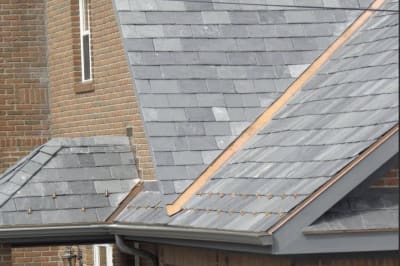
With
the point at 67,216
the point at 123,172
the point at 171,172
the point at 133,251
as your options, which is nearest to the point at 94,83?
the point at 123,172

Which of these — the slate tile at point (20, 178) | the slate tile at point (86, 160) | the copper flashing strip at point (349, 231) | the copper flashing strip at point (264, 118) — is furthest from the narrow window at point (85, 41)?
the copper flashing strip at point (349, 231)

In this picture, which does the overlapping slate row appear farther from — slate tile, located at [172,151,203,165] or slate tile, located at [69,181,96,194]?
slate tile, located at [69,181,96,194]

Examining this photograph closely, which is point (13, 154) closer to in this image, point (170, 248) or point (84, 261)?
point (84, 261)

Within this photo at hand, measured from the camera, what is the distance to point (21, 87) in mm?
18812

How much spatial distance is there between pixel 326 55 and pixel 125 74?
8.97 ft

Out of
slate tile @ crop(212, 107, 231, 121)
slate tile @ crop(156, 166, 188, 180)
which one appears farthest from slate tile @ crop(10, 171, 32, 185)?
slate tile @ crop(156, 166, 188, 180)

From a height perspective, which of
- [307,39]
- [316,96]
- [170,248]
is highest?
[307,39]

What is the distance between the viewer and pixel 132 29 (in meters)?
14.4

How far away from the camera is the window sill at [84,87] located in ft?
56.8

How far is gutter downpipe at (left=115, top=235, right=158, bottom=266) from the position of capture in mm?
14781

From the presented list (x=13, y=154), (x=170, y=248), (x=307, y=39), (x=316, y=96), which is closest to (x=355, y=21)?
(x=307, y=39)

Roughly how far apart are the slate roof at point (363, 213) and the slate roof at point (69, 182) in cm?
478

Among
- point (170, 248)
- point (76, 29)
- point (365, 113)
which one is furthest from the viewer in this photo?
point (76, 29)

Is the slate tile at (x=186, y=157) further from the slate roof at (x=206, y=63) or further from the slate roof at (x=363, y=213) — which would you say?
the slate roof at (x=363, y=213)
